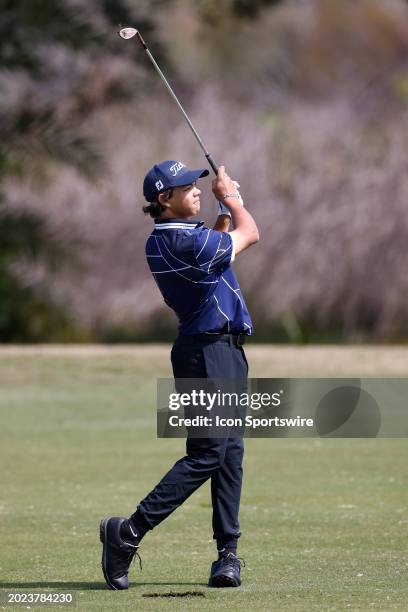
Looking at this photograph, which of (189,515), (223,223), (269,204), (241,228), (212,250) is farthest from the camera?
(269,204)

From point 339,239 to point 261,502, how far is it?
78.1ft

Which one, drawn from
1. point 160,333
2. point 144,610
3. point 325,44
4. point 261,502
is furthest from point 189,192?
point 325,44

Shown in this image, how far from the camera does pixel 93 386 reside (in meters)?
22.2

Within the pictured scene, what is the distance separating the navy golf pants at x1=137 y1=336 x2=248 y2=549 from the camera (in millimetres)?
7234

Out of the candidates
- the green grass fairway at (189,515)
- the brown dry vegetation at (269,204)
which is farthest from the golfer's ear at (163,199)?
the brown dry vegetation at (269,204)

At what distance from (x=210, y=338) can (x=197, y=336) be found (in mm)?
64

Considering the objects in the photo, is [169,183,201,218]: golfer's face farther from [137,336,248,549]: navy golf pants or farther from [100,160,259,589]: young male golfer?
[137,336,248,549]: navy golf pants

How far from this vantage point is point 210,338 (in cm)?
726

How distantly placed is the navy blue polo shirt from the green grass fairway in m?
1.25

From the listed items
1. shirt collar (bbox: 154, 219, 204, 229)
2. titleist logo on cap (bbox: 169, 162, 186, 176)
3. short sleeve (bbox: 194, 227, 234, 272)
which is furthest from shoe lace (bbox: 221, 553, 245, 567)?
titleist logo on cap (bbox: 169, 162, 186, 176)

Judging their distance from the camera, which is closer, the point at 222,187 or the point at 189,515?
the point at 222,187

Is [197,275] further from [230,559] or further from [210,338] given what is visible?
[230,559]

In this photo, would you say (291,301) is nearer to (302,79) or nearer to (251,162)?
(251,162)

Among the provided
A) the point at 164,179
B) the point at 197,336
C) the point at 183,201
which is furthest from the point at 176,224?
the point at 197,336
